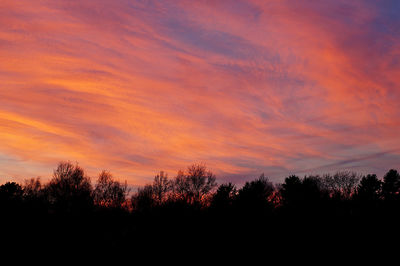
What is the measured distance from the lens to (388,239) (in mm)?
21484

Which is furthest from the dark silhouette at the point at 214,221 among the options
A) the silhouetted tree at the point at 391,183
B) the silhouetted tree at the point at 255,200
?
the silhouetted tree at the point at 391,183

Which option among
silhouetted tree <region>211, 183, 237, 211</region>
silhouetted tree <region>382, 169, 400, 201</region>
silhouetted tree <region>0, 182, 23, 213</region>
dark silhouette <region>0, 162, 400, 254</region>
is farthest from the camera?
silhouetted tree <region>382, 169, 400, 201</region>

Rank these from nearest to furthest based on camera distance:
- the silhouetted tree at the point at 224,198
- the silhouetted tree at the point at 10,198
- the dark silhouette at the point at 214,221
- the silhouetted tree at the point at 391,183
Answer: the dark silhouette at the point at 214,221, the silhouetted tree at the point at 224,198, the silhouetted tree at the point at 10,198, the silhouetted tree at the point at 391,183

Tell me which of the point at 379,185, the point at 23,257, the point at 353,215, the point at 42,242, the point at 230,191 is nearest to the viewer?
the point at 23,257

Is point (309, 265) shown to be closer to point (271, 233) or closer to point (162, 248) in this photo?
point (271, 233)

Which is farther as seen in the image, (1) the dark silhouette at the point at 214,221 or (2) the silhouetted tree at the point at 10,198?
(2) the silhouetted tree at the point at 10,198

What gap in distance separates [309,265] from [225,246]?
4985 millimetres

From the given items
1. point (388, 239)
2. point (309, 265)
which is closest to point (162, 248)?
point (309, 265)

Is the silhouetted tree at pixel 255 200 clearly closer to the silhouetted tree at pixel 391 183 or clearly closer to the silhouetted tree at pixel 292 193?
the silhouetted tree at pixel 292 193

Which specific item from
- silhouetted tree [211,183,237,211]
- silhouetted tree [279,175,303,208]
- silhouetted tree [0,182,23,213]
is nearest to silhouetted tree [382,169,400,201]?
silhouetted tree [279,175,303,208]

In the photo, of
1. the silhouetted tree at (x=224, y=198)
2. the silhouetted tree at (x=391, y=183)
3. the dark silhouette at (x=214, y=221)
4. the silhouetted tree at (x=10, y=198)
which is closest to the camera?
the dark silhouette at (x=214, y=221)

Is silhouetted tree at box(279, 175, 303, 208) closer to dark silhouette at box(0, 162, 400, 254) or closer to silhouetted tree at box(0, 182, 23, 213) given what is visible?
dark silhouette at box(0, 162, 400, 254)

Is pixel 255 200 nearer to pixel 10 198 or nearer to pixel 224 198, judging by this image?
pixel 224 198

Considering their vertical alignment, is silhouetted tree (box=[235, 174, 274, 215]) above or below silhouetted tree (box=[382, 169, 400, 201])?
below
